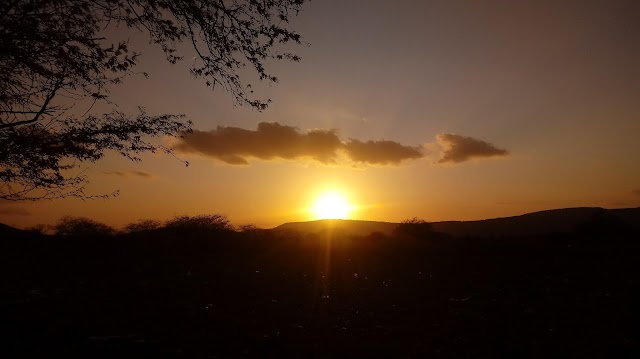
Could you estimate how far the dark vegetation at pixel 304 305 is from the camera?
5.11 metres

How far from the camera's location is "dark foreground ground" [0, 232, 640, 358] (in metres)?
5.09

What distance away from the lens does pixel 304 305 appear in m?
7.74

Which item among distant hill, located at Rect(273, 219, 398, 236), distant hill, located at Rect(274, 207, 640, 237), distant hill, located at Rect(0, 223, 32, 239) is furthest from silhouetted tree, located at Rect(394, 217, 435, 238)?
distant hill, located at Rect(0, 223, 32, 239)

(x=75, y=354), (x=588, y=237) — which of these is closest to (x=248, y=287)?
(x=75, y=354)

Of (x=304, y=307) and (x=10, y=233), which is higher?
(x=10, y=233)

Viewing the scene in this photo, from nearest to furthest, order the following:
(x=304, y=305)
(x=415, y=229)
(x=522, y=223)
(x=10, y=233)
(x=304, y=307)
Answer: (x=304, y=307)
(x=304, y=305)
(x=10, y=233)
(x=415, y=229)
(x=522, y=223)

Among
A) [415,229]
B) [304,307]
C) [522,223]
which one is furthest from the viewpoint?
[522,223]

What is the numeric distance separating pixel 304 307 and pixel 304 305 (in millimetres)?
153

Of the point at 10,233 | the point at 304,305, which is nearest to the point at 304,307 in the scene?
the point at 304,305

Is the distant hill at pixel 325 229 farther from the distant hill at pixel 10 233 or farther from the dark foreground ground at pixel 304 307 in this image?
the dark foreground ground at pixel 304 307

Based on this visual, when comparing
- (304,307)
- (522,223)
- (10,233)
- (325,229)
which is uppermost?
(522,223)

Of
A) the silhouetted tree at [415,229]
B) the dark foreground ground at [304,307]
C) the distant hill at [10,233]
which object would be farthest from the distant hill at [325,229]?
the dark foreground ground at [304,307]

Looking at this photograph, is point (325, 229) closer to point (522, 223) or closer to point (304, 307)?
point (304, 307)

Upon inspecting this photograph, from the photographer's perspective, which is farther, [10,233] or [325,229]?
[325,229]
